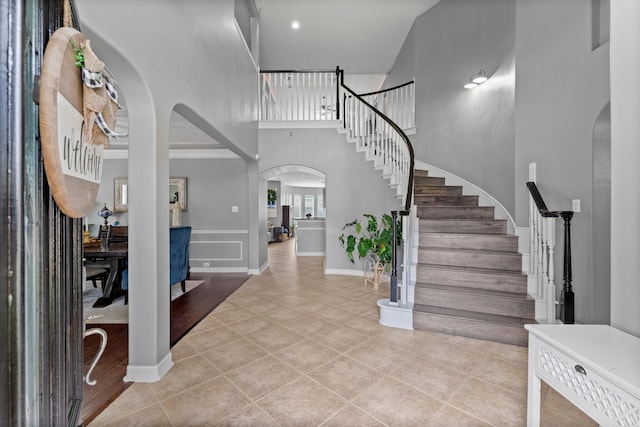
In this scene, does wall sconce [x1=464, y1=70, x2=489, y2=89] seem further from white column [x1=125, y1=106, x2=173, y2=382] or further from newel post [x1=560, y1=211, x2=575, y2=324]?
white column [x1=125, y1=106, x2=173, y2=382]

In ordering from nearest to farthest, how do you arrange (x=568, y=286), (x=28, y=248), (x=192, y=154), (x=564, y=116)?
(x=28, y=248) → (x=568, y=286) → (x=564, y=116) → (x=192, y=154)

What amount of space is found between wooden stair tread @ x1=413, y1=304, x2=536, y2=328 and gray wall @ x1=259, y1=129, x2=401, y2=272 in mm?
2461

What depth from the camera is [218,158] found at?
575cm

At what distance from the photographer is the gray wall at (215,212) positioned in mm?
5742

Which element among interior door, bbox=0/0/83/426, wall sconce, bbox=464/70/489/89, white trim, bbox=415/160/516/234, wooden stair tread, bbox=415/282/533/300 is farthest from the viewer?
wall sconce, bbox=464/70/489/89

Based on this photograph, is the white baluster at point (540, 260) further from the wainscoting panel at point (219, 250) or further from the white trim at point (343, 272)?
the wainscoting panel at point (219, 250)

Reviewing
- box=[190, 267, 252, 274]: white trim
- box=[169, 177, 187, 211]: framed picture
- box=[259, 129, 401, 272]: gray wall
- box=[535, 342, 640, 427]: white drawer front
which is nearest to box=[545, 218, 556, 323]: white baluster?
box=[535, 342, 640, 427]: white drawer front

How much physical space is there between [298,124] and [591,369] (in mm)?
5300

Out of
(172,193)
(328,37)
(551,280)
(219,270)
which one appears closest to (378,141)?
(328,37)

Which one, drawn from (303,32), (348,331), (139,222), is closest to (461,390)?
(348,331)

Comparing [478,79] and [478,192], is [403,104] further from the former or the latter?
[478,192]

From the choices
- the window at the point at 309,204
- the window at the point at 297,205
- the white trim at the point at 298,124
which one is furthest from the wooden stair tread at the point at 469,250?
the window at the point at 309,204

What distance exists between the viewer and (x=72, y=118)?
75 centimetres

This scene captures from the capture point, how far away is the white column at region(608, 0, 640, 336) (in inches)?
48.4
